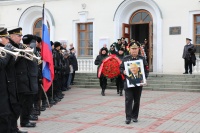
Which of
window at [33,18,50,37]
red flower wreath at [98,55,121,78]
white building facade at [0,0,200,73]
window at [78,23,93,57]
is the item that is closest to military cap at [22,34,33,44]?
red flower wreath at [98,55,121,78]

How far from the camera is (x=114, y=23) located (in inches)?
716

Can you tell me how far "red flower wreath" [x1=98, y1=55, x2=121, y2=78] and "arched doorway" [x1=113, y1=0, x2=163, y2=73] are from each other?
5.44 meters

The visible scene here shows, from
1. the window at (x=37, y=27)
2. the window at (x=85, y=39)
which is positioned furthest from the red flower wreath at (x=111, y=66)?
the window at (x=37, y=27)

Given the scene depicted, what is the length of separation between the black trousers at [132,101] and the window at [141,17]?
10.7 metres

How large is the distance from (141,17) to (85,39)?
361 cm

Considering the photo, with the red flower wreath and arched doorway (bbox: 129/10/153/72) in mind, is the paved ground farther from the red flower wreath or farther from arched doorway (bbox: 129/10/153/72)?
arched doorway (bbox: 129/10/153/72)

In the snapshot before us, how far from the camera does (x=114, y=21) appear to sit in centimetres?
1816

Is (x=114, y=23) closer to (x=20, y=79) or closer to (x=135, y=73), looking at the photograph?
(x=135, y=73)

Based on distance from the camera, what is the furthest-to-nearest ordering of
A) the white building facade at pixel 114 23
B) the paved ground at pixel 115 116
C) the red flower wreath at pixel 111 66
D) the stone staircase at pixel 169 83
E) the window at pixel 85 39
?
the window at pixel 85 39, the white building facade at pixel 114 23, the stone staircase at pixel 169 83, the red flower wreath at pixel 111 66, the paved ground at pixel 115 116

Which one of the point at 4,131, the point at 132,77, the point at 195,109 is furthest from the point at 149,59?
the point at 4,131

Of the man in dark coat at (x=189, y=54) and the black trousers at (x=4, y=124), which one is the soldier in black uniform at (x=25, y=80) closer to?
the black trousers at (x=4, y=124)

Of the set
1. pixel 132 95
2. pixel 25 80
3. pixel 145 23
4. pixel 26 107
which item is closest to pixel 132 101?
pixel 132 95

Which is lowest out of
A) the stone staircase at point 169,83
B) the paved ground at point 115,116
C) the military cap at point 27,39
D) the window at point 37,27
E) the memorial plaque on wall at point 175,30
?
the paved ground at point 115,116

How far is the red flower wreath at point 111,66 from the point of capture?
478 inches
